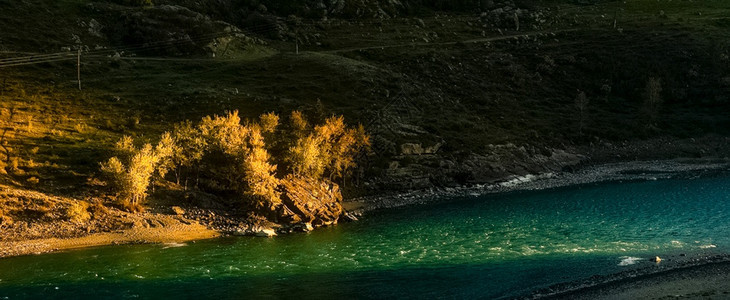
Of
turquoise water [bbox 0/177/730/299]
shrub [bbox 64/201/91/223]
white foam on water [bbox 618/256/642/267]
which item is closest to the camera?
turquoise water [bbox 0/177/730/299]

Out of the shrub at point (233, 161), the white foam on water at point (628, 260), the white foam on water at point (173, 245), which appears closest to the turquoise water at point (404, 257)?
the white foam on water at point (173, 245)

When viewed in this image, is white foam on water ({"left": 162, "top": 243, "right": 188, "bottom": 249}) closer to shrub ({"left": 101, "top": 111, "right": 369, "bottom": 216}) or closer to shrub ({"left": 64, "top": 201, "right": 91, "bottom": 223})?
shrub ({"left": 101, "top": 111, "right": 369, "bottom": 216})

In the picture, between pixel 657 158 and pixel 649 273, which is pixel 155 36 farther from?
pixel 649 273

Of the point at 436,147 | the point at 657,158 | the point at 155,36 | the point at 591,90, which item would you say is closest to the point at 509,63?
the point at 591,90

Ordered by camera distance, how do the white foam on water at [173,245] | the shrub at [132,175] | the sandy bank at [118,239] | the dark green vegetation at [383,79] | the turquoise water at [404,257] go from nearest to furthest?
the turquoise water at [404,257]
the sandy bank at [118,239]
the white foam on water at [173,245]
the shrub at [132,175]
the dark green vegetation at [383,79]

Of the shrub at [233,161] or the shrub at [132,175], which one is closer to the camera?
the shrub at [132,175]

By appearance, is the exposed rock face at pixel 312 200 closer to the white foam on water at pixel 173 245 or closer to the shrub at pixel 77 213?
the white foam on water at pixel 173 245

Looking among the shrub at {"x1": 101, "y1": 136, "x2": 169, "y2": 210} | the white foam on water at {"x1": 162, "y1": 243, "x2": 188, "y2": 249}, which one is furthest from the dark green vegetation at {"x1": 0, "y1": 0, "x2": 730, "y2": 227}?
the white foam on water at {"x1": 162, "y1": 243, "x2": 188, "y2": 249}
